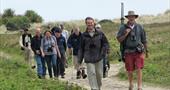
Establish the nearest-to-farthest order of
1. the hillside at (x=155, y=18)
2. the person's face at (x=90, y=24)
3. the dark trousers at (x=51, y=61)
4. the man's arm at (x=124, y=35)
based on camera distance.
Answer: the person's face at (x=90, y=24) → the man's arm at (x=124, y=35) → the dark trousers at (x=51, y=61) → the hillside at (x=155, y=18)

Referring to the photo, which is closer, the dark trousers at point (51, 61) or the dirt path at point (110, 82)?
the dirt path at point (110, 82)

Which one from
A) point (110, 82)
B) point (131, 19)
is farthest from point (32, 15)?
point (131, 19)

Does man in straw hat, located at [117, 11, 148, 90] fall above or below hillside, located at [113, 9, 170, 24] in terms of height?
above

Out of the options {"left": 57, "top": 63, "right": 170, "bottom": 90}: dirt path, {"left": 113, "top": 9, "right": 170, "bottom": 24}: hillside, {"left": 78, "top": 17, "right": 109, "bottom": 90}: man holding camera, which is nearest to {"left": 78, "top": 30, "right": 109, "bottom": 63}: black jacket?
{"left": 78, "top": 17, "right": 109, "bottom": 90}: man holding camera

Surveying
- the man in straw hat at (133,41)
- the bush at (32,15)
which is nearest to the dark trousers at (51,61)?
the man in straw hat at (133,41)

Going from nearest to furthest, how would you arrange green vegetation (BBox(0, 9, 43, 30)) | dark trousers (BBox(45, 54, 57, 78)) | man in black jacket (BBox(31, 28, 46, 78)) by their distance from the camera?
dark trousers (BBox(45, 54, 57, 78))
man in black jacket (BBox(31, 28, 46, 78))
green vegetation (BBox(0, 9, 43, 30))

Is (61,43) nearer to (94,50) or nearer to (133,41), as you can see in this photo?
(133,41)

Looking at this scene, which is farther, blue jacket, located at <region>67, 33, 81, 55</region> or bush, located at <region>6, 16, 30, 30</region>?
bush, located at <region>6, 16, 30, 30</region>

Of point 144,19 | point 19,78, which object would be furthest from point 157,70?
point 144,19

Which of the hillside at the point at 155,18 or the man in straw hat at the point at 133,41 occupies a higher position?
the man in straw hat at the point at 133,41

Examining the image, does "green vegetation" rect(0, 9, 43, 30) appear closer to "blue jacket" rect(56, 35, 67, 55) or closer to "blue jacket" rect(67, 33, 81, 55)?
"blue jacket" rect(67, 33, 81, 55)

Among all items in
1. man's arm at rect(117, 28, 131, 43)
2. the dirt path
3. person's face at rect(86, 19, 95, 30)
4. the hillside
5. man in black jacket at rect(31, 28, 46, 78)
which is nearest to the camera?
person's face at rect(86, 19, 95, 30)

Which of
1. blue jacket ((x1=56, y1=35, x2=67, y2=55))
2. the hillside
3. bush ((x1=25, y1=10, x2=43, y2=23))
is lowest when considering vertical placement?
bush ((x1=25, y1=10, x2=43, y2=23))

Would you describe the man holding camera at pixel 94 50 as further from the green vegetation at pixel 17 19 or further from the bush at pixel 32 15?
the bush at pixel 32 15
